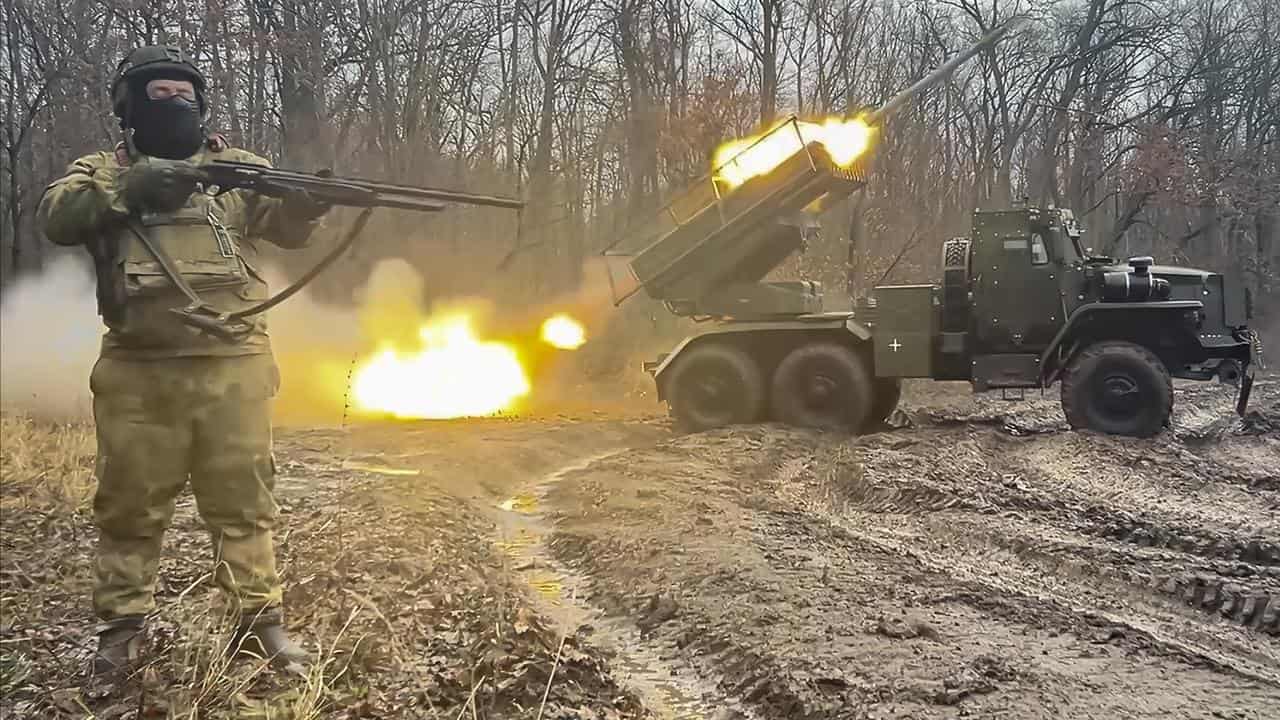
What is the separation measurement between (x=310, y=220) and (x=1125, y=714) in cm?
→ 360

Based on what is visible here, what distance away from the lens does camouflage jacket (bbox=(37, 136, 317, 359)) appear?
369 centimetres

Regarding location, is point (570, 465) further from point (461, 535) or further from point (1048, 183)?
point (1048, 183)

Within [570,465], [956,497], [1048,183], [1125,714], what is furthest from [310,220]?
[1048,183]

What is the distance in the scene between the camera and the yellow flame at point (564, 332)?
1806 centimetres

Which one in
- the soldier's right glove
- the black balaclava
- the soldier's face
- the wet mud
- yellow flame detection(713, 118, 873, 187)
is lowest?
the wet mud

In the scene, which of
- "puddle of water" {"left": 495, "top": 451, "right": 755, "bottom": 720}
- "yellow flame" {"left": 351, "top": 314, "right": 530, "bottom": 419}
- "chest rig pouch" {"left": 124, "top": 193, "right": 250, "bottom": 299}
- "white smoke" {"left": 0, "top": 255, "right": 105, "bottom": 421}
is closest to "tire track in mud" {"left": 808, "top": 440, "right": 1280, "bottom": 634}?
"puddle of water" {"left": 495, "top": 451, "right": 755, "bottom": 720}

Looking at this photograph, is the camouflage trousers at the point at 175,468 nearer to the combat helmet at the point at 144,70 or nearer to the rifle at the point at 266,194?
the rifle at the point at 266,194

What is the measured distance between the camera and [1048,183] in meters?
27.0

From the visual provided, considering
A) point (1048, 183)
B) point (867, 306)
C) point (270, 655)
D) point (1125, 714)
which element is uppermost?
point (1048, 183)

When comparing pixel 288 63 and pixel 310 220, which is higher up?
pixel 288 63

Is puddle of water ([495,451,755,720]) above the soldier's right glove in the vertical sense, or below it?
below

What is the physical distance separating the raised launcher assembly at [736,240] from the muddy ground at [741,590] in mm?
3204

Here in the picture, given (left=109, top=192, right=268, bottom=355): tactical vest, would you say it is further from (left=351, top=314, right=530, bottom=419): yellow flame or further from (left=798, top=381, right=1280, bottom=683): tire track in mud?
(left=351, top=314, right=530, bottom=419): yellow flame

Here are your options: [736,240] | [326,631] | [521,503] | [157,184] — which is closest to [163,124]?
[157,184]
